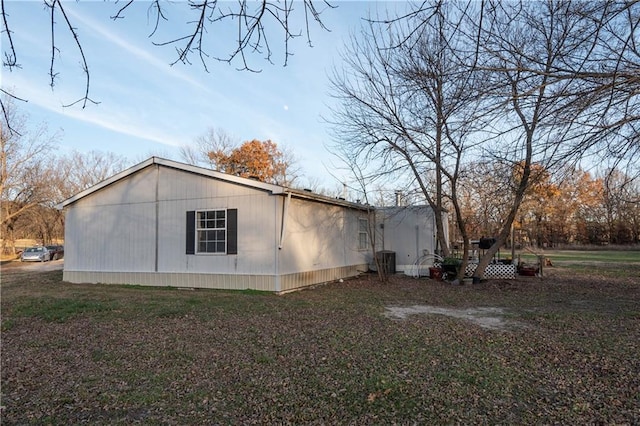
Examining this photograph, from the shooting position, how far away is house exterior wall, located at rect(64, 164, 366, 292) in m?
11.0

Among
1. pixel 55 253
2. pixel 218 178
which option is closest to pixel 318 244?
pixel 218 178

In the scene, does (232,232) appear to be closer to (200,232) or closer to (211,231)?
(211,231)

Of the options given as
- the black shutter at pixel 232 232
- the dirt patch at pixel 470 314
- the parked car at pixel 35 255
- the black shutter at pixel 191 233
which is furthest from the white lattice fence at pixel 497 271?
the parked car at pixel 35 255

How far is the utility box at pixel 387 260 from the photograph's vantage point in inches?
607

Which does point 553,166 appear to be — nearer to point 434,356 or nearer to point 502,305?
point 434,356

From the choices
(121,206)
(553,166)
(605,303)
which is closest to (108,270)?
(121,206)

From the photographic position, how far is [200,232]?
467 inches

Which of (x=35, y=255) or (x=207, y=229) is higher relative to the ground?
(x=207, y=229)

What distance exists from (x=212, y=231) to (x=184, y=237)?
0.96 metres

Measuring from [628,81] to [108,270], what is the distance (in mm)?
13970

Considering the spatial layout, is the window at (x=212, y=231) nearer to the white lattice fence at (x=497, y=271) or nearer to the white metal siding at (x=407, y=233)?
the white metal siding at (x=407, y=233)

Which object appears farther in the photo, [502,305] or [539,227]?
[539,227]

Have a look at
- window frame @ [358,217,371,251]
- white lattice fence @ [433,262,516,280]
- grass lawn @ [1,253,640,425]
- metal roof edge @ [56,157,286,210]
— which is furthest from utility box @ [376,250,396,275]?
metal roof edge @ [56,157,286,210]

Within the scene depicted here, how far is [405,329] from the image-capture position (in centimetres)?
658
